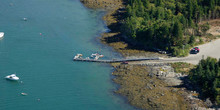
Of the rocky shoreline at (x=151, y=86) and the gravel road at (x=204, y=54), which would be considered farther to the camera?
the gravel road at (x=204, y=54)

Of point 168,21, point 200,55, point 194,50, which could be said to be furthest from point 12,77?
point 200,55

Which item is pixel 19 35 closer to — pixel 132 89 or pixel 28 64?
pixel 28 64

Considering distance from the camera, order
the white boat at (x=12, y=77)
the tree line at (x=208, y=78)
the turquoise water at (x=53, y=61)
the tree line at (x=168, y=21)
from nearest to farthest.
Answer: the tree line at (x=208, y=78), the turquoise water at (x=53, y=61), the white boat at (x=12, y=77), the tree line at (x=168, y=21)

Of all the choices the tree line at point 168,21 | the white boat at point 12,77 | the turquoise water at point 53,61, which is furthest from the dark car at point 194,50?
the white boat at point 12,77

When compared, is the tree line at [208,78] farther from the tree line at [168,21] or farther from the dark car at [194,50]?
the tree line at [168,21]

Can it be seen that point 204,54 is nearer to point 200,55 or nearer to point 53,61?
point 200,55

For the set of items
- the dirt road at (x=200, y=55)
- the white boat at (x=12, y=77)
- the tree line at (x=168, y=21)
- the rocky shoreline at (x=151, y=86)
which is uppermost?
the tree line at (x=168, y=21)

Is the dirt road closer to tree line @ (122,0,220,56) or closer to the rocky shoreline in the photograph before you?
tree line @ (122,0,220,56)
